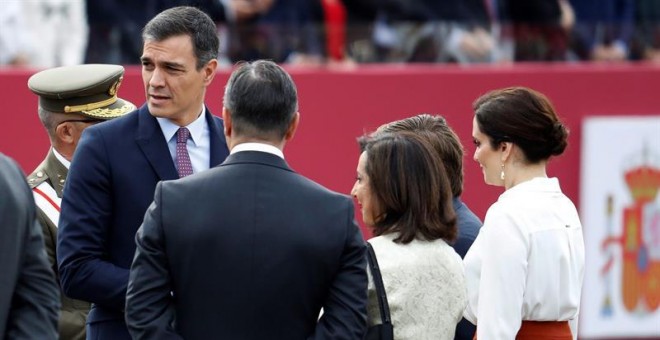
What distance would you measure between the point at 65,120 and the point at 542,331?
5.91 feet

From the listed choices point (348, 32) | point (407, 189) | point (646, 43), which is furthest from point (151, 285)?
point (646, 43)

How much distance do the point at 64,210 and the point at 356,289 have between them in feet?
3.12

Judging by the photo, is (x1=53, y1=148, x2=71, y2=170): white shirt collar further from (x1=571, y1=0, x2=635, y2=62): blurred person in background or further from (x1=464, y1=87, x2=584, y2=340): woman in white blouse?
(x1=571, y1=0, x2=635, y2=62): blurred person in background

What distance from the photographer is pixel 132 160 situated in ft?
12.6

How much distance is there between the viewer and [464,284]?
3.67 m

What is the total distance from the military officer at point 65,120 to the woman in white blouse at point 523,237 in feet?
4.43

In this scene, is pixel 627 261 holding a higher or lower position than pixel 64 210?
lower

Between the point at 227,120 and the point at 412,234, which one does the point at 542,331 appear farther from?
the point at 227,120

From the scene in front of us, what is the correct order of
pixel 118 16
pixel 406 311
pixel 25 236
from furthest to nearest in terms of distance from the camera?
pixel 118 16 < pixel 406 311 < pixel 25 236

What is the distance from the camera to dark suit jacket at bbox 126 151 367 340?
329 cm

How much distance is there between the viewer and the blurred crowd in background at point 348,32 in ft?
24.1

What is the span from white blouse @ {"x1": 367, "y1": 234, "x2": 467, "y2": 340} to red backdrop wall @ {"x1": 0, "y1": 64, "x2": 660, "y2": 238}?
3.61 meters

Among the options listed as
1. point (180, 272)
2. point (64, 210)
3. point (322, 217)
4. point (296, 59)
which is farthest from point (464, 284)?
point (296, 59)

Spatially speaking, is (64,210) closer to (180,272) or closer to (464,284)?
(180,272)
